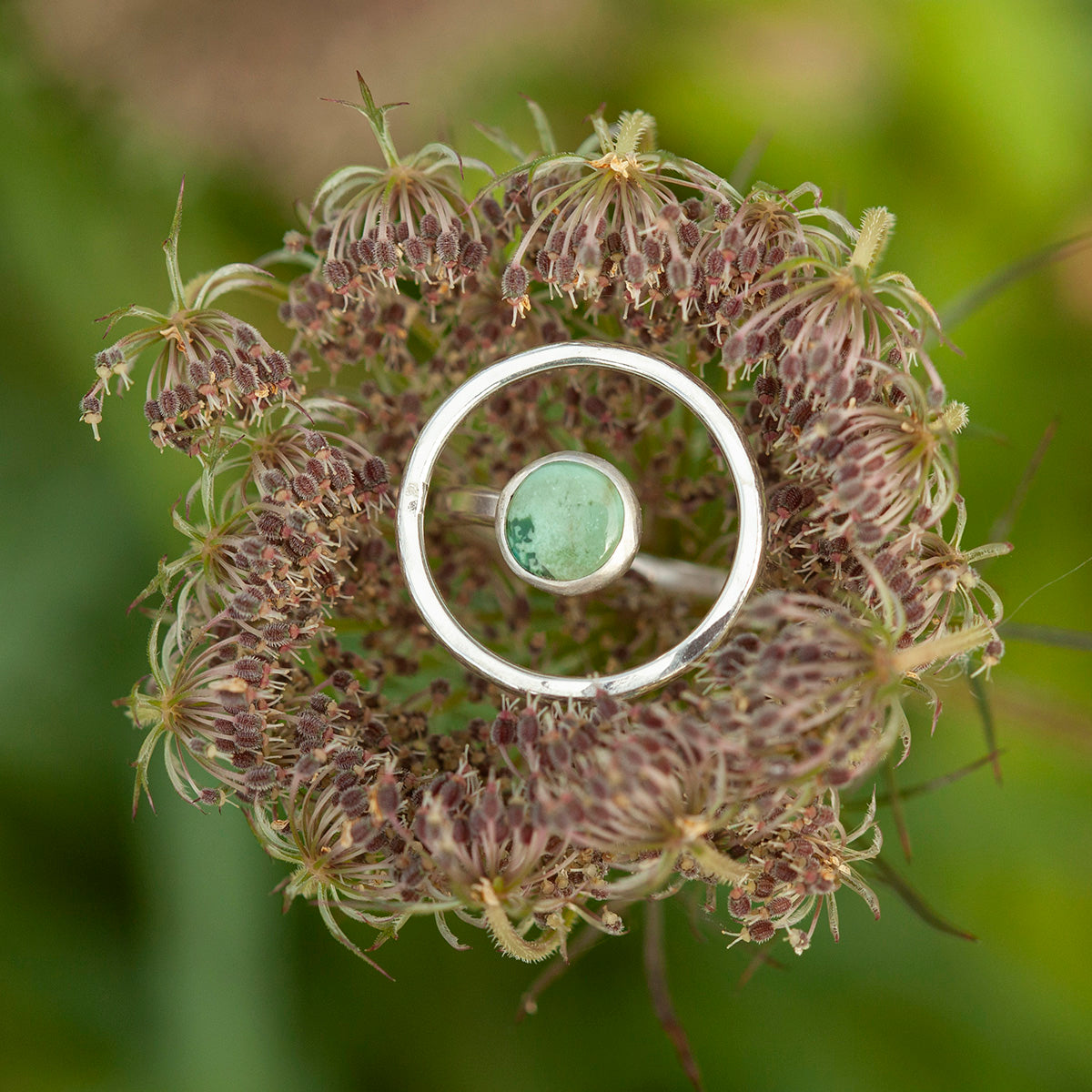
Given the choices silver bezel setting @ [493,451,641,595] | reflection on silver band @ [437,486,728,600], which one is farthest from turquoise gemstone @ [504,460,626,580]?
reflection on silver band @ [437,486,728,600]

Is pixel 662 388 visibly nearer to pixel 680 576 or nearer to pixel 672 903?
pixel 680 576

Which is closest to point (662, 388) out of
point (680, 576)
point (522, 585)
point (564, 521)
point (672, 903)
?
point (564, 521)

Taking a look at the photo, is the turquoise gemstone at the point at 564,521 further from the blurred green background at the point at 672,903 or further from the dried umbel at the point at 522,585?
the blurred green background at the point at 672,903

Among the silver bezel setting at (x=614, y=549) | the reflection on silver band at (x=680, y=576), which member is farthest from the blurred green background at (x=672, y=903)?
the silver bezel setting at (x=614, y=549)

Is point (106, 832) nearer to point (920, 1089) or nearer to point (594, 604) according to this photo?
Result: point (594, 604)

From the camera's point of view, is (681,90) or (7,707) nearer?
(7,707)

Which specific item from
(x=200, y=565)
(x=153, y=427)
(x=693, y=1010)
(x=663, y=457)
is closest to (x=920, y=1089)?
(x=693, y=1010)

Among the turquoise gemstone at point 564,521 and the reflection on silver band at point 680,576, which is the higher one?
the turquoise gemstone at point 564,521
